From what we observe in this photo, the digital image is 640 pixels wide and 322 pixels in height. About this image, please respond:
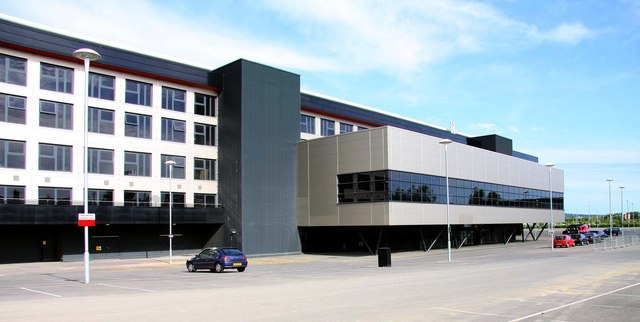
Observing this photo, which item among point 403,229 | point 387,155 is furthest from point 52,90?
point 403,229

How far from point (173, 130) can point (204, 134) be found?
2.97m

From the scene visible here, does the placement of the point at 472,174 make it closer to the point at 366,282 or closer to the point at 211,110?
the point at 211,110

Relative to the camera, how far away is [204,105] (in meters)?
48.2

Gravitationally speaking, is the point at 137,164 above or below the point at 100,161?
below

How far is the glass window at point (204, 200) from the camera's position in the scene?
153ft

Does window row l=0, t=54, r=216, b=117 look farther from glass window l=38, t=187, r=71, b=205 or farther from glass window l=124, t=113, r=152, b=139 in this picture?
glass window l=38, t=187, r=71, b=205

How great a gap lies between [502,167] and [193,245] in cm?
3461

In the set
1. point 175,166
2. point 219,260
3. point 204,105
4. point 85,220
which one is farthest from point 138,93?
point 85,220

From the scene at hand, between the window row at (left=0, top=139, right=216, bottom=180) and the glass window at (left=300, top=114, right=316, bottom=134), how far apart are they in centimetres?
1005

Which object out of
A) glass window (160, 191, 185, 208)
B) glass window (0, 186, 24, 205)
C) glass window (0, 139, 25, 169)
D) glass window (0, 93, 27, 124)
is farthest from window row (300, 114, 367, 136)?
glass window (0, 186, 24, 205)

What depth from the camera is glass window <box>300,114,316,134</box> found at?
177 feet

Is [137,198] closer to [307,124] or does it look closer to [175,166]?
[175,166]

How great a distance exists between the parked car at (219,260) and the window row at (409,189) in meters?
16.6

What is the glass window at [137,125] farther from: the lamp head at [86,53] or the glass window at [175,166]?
the lamp head at [86,53]
